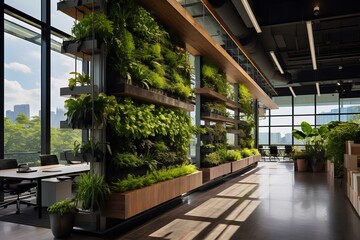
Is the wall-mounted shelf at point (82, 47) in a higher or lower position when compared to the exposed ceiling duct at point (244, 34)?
lower

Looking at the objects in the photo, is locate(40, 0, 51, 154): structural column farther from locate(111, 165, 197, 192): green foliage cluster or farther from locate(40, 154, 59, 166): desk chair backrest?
locate(111, 165, 197, 192): green foliage cluster

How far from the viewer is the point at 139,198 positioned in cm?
442

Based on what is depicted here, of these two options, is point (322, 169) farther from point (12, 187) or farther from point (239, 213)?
point (12, 187)

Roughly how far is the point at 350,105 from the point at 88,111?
20.0 m

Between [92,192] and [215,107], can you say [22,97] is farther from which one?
[215,107]

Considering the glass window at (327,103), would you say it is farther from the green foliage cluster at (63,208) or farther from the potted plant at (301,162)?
the green foliage cluster at (63,208)

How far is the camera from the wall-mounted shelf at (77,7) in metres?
4.20

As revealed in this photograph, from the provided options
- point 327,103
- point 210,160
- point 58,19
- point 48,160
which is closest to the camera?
point 48,160

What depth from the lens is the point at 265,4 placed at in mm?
8797

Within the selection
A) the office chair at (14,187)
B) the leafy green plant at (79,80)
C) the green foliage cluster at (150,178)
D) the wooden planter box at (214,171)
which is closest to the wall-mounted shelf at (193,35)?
the leafy green plant at (79,80)

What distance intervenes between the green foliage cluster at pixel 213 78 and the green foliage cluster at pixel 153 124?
5.78 ft

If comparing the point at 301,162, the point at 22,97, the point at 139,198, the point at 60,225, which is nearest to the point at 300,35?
the point at 301,162

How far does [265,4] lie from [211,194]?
18.3 feet

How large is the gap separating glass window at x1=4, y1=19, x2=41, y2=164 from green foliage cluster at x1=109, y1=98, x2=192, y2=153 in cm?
359
